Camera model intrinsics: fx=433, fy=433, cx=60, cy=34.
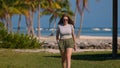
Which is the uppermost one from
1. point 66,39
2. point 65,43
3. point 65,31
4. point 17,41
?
point 65,31

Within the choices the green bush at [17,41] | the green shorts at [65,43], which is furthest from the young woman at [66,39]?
the green bush at [17,41]

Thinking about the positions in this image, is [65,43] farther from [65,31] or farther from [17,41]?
[17,41]

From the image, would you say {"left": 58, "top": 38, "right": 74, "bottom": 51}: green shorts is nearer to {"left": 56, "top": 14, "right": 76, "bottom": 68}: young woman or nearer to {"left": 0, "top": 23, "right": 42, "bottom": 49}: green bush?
{"left": 56, "top": 14, "right": 76, "bottom": 68}: young woman

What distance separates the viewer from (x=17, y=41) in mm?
27469

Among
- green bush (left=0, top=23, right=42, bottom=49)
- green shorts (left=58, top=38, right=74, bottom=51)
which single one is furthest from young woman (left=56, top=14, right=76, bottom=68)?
green bush (left=0, top=23, right=42, bottom=49)

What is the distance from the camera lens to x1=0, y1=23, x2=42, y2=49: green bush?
89.9ft

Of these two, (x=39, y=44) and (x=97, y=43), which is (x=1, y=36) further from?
(x=97, y=43)

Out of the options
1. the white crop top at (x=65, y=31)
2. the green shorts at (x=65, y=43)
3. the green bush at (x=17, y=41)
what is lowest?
the green bush at (x=17, y=41)

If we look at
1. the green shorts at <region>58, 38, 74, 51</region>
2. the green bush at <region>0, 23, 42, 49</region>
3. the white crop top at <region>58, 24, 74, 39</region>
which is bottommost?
the green bush at <region>0, 23, 42, 49</region>

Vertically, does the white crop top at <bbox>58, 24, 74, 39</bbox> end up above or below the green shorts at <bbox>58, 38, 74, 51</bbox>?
above

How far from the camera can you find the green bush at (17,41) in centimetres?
2741

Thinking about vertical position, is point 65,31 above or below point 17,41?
above

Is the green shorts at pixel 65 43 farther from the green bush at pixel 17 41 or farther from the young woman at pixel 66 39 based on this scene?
Answer: the green bush at pixel 17 41

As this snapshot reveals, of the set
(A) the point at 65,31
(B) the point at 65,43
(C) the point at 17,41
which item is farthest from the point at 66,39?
(C) the point at 17,41
